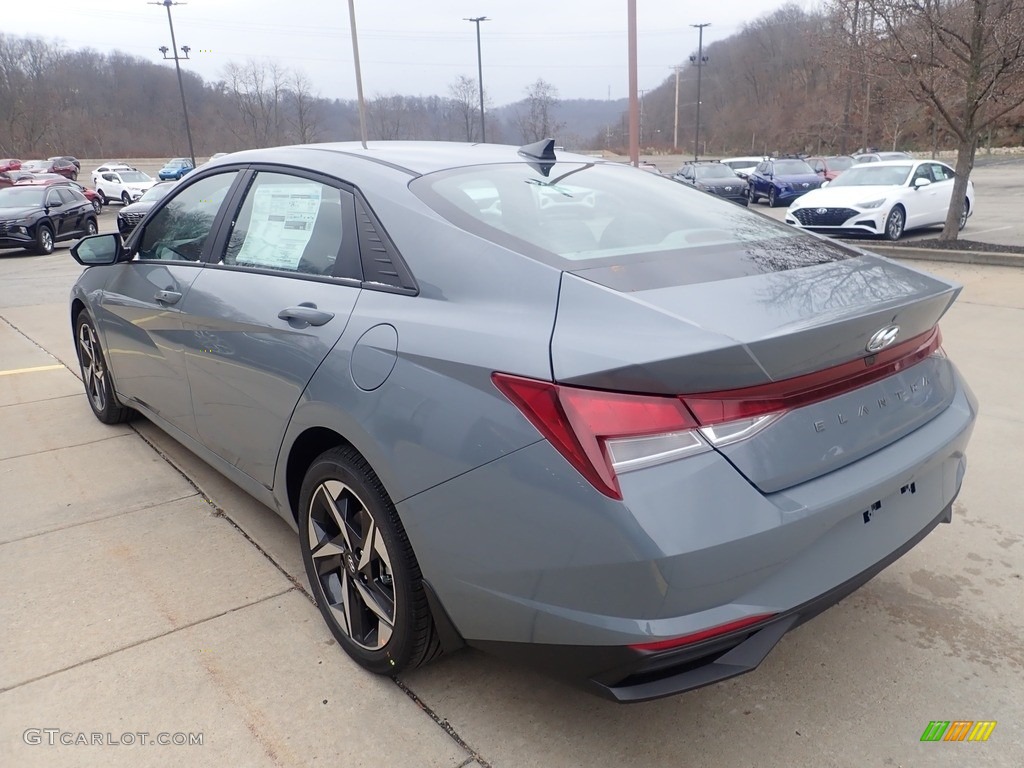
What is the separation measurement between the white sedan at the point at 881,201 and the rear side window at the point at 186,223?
1105 centimetres

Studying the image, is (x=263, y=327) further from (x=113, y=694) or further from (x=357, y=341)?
(x=113, y=694)

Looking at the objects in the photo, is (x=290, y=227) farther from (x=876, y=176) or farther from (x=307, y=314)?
(x=876, y=176)

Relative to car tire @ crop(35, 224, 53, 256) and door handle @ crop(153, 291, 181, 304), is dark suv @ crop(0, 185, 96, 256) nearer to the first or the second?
car tire @ crop(35, 224, 53, 256)

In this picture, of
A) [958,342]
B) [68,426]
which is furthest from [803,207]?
[68,426]

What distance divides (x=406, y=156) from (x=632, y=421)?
5.21 feet

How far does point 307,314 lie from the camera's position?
8.04 feet

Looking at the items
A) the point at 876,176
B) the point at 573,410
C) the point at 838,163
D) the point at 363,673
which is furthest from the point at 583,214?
the point at 838,163

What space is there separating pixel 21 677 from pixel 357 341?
5.06ft

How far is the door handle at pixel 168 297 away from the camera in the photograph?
10.7ft

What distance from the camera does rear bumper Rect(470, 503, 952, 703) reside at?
1.68 meters

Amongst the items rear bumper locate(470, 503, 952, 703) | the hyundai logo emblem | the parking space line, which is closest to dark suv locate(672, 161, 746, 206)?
the parking space line

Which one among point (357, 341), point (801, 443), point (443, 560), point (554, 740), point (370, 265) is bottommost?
point (554, 740)

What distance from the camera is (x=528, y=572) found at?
5.83 ft

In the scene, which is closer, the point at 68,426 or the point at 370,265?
the point at 370,265
